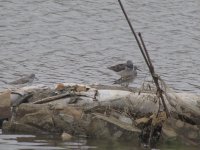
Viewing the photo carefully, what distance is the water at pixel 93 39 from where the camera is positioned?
15.1m

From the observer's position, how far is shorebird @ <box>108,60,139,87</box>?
14.1m

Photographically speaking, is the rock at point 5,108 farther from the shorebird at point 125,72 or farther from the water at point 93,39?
the shorebird at point 125,72

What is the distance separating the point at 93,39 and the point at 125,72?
14.6ft

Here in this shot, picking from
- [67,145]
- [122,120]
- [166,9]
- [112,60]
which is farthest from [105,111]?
[166,9]

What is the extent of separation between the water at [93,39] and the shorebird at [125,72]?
13cm

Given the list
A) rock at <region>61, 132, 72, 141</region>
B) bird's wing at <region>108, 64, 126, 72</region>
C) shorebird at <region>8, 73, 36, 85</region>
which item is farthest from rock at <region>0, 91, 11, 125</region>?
bird's wing at <region>108, 64, 126, 72</region>

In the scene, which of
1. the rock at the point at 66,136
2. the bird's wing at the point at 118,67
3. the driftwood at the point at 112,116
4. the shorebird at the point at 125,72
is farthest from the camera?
the bird's wing at the point at 118,67

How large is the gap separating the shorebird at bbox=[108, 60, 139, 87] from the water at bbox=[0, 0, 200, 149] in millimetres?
127

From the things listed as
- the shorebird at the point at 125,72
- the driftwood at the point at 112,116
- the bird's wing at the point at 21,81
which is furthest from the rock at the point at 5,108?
the shorebird at the point at 125,72

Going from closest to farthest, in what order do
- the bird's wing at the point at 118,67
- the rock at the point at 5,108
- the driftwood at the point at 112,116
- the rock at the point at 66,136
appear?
1. the rock at the point at 66,136
2. the driftwood at the point at 112,116
3. the rock at the point at 5,108
4. the bird's wing at the point at 118,67

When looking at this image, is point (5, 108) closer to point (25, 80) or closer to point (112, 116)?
point (112, 116)

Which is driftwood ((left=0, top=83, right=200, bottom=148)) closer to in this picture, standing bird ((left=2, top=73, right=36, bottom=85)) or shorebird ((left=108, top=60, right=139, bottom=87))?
standing bird ((left=2, top=73, right=36, bottom=85))

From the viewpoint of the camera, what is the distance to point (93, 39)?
61.0ft

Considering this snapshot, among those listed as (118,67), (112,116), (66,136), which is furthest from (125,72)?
(66,136)
